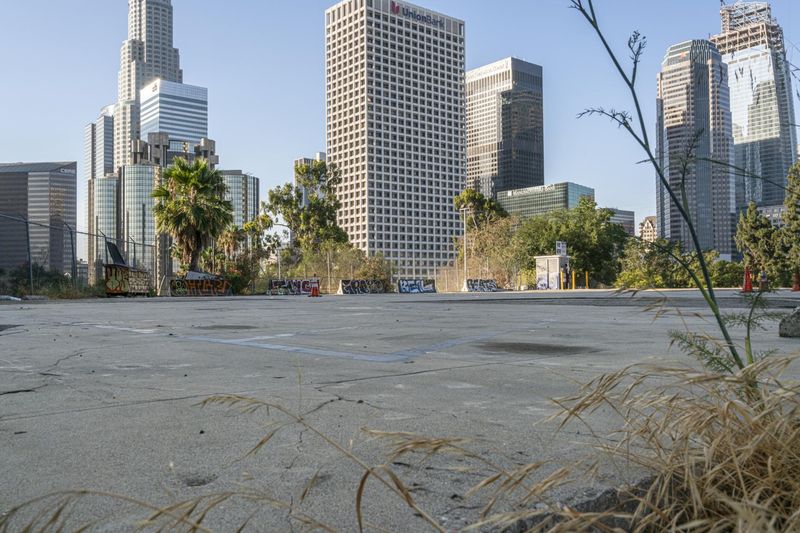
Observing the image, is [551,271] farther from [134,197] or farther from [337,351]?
[134,197]

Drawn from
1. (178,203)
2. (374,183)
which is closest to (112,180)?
(374,183)

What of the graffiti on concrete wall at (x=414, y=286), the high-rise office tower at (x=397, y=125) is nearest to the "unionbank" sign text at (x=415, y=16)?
the high-rise office tower at (x=397, y=125)

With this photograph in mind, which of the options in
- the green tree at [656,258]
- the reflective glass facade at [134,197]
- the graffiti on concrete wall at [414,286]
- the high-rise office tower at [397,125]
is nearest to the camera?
the green tree at [656,258]

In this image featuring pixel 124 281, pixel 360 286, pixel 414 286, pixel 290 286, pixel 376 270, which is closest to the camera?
pixel 124 281

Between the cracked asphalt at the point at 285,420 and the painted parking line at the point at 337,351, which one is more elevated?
the cracked asphalt at the point at 285,420

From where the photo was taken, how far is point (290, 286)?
46.2 metres

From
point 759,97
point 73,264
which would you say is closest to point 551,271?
point 73,264

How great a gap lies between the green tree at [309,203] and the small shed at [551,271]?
81.3 ft

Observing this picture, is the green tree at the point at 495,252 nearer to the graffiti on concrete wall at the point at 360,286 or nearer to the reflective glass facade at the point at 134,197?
the graffiti on concrete wall at the point at 360,286

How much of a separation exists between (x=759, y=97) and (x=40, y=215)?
39471 mm

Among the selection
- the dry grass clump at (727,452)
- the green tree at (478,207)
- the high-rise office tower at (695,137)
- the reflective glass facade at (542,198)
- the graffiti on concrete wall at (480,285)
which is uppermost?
the reflective glass facade at (542,198)

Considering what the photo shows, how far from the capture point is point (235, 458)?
2.36 meters

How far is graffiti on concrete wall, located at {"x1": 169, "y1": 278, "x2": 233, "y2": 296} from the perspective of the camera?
37594mm

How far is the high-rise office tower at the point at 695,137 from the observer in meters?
2.19
